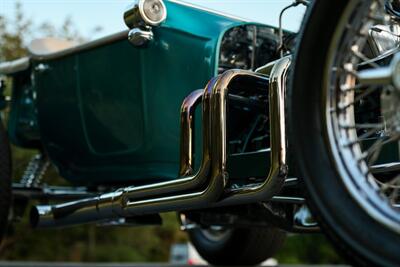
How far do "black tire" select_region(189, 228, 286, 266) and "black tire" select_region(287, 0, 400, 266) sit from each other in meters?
2.47

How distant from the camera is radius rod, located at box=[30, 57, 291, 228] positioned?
82.9 inches

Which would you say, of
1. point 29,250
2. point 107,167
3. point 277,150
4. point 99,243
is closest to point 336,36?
point 277,150

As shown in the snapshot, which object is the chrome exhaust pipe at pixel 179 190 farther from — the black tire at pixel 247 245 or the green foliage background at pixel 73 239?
the green foliage background at pixel 73 239

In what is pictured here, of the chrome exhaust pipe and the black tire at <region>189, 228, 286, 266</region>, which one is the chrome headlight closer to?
→ the chrome exhaust pipe

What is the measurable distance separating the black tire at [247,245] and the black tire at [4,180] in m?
1.41

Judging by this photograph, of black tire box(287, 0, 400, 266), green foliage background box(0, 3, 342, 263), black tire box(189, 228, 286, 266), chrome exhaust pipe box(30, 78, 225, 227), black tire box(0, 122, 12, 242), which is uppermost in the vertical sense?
black tire box(287, 0, 400, 266)

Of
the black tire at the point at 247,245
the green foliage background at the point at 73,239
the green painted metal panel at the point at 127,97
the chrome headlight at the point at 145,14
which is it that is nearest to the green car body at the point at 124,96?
the green painted metal panel at the point at 127,97

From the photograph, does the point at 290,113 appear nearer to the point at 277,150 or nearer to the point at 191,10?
the point at 277,150

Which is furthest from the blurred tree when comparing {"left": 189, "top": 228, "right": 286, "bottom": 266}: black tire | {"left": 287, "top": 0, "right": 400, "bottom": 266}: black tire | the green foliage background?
{"left": 287, "top": 0, "right": 400, "bottom": 266}: black tire

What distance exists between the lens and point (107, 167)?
3.36 metres

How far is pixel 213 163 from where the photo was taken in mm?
2195

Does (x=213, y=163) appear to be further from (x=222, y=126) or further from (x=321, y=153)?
(x=321, y=153)

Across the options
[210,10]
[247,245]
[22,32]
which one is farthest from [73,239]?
[210,10]

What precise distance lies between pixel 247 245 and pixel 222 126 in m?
2.09
